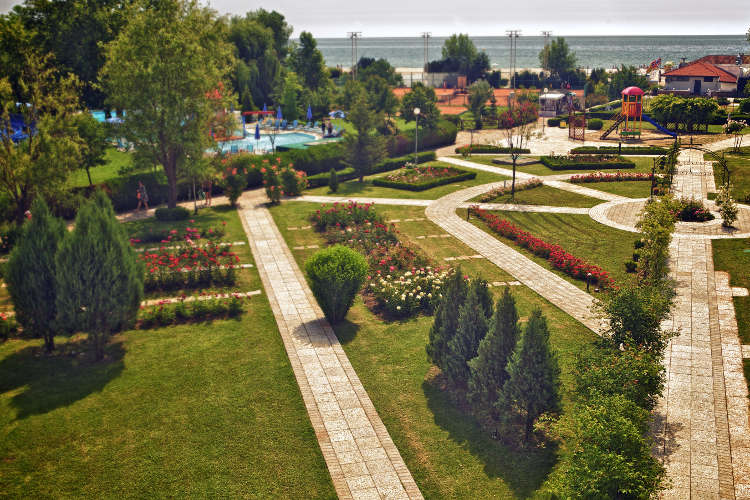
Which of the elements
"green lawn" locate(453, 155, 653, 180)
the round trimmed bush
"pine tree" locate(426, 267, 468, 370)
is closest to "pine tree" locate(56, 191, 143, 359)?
the round trimmed bush

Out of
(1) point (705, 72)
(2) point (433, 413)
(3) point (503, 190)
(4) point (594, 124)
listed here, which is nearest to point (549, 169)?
(3) point (503, 190)

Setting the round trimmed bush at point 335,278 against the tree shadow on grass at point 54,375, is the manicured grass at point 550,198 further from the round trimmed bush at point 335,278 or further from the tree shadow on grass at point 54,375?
the tree shadow on grass at point 54,375

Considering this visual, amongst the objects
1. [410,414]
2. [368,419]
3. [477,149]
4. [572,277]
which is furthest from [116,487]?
[477,149]

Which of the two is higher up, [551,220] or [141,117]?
[141,117]

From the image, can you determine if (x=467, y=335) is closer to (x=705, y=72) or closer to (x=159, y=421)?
(x=159, y=421)

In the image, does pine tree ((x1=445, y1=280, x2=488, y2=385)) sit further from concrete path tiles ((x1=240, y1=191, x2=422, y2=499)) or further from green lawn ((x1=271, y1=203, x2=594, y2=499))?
concrete path tiles ((x1=240, y1=191, x2=422, y2=499))

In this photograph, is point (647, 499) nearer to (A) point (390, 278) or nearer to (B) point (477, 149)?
(A) point (390, 278)
